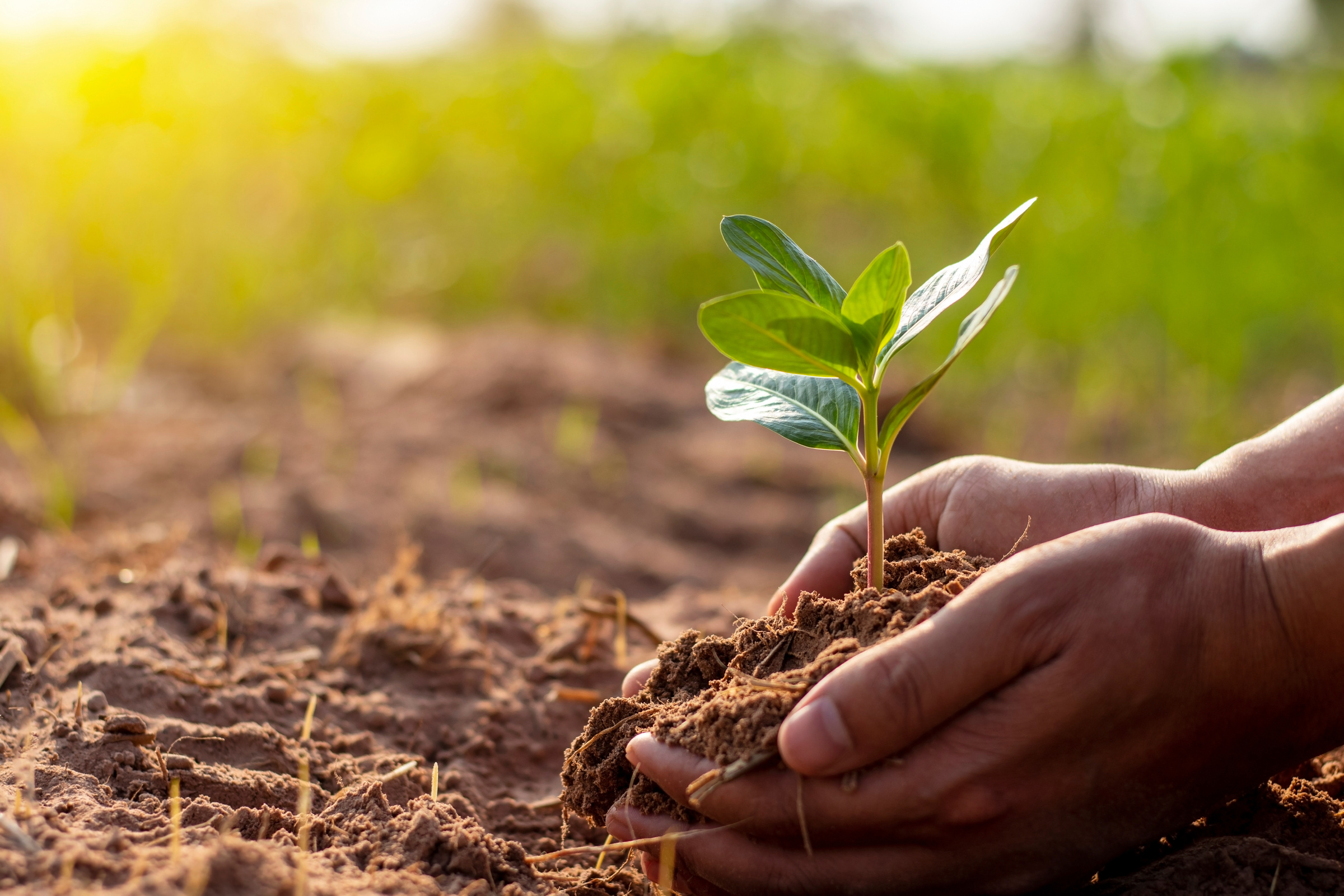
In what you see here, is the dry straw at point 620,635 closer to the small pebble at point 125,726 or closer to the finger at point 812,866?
the finger at point 812,866

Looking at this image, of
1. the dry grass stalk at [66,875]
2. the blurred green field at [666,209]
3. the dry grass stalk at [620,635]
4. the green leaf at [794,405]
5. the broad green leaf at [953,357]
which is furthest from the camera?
the blurred green field at [666,209]

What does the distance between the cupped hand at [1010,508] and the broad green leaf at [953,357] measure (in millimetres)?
257

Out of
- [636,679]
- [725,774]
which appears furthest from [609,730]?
[725,774]

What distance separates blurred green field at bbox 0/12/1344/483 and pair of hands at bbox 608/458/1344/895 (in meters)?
2.87

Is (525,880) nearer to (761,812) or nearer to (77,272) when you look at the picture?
(761,812)

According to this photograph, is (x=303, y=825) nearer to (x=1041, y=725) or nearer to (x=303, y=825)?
(x=303, y=825)

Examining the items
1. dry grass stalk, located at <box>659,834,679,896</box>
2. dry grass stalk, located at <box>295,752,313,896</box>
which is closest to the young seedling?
dry grass stalk, located at <box>659,834,679,896</box>

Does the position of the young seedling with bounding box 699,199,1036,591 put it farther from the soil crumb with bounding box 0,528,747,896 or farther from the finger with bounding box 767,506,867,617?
the soil crumb with bounding box 0,528,747,896

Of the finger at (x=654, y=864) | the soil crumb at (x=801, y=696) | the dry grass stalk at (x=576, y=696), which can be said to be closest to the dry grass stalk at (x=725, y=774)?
the soil crumb at (x=801, y=696)

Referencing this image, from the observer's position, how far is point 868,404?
4.12ft

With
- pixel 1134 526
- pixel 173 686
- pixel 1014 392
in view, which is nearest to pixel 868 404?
pixel 1134 526

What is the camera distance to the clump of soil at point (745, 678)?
1.12 meters

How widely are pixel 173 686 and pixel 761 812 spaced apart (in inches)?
38.0

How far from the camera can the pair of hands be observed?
1032 mm
